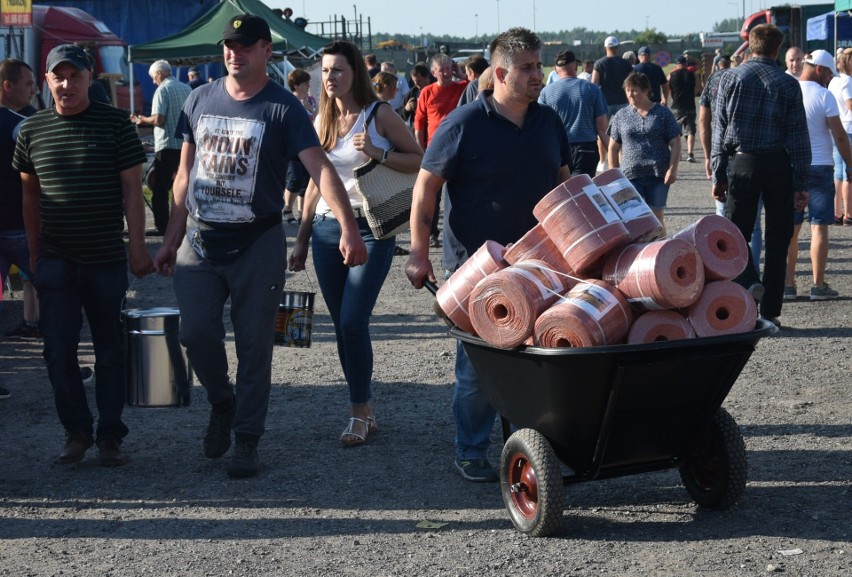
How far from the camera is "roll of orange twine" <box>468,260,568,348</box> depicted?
4668 mm

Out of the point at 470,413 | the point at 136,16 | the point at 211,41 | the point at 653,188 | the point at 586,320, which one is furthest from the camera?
the point at 136,16

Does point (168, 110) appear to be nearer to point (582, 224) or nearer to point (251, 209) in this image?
point (251, 209)

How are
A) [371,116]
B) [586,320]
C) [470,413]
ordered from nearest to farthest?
1. [586,320]
2. [470,413]
3. [371,116]

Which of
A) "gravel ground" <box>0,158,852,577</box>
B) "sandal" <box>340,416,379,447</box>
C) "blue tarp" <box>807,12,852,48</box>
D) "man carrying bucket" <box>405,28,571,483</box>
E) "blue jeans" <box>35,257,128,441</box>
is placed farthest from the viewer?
"blue tarp" <box>807,12,852,48</box>

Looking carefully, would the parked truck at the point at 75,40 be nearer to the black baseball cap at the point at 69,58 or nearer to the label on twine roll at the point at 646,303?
the black baseball cap at the point at 69,58

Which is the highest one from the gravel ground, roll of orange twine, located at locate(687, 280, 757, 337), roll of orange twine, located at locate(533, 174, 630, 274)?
roll of orange twine, located at locate(533, 174, 630, 274)

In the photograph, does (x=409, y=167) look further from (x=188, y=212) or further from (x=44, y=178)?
(x=44, y=178)

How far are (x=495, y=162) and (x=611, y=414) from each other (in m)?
1.41

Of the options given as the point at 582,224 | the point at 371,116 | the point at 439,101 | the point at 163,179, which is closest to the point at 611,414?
the point at 582,224

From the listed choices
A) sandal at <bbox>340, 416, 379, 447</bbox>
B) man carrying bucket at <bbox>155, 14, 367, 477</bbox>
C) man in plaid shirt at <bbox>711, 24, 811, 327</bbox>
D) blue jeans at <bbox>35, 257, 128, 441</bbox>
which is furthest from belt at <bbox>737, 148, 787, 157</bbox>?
blue jeans at <bbox>35, 257, 128, 441</bbox>

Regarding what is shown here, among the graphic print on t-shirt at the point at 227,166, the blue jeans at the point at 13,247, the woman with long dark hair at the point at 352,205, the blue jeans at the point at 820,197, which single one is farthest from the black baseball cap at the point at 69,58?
the blue jeans at the point at 820,197

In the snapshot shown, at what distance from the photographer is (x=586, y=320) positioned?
4.55 metres

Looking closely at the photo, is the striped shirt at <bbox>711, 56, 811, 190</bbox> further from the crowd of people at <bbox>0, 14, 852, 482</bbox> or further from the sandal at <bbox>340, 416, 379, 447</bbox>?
the sandal at <bbox>340, 416, 379, 447</bbox>

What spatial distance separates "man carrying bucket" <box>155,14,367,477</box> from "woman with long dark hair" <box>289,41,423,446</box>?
20.8 inches
